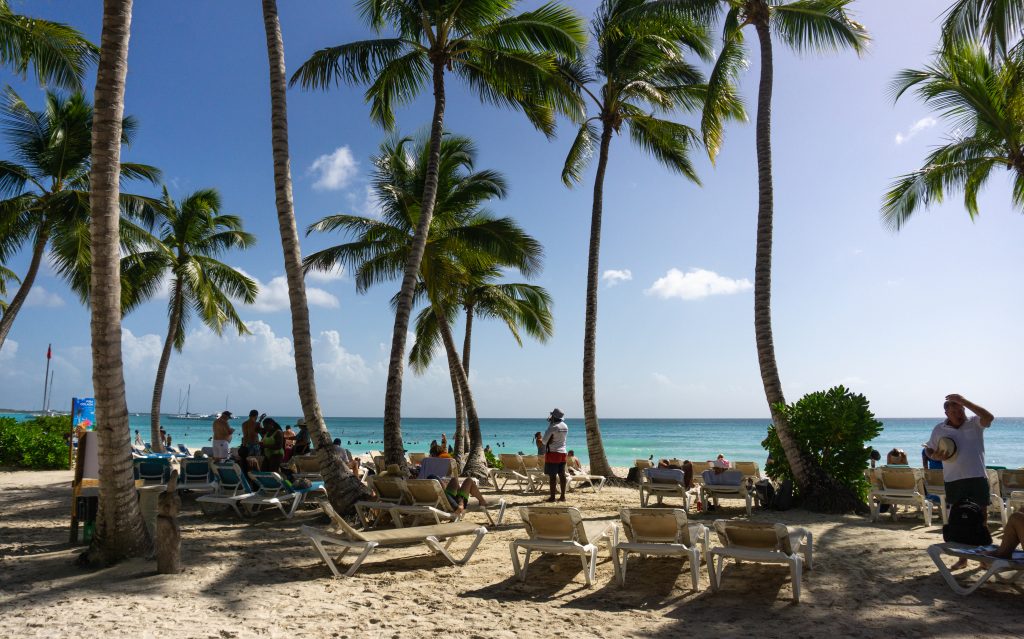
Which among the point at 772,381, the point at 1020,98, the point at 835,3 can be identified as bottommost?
the point at 772,381

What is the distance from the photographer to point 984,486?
600 centimetres

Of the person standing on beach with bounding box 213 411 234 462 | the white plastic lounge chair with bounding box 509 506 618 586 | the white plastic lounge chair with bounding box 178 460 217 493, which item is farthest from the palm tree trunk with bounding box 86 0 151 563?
the person standing on beach with bounding box 213 411 234 462

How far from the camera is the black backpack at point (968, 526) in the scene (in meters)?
5.59

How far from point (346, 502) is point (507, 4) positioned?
9523mm

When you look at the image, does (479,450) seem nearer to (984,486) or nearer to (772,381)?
(772,381)

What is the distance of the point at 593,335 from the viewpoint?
15195 mm

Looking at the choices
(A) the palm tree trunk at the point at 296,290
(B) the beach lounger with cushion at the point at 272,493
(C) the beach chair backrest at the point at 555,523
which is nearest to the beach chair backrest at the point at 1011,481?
(C) the beach chair backrest at the point at 555,523

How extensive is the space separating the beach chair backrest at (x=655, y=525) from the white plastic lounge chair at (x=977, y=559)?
208 centimetres

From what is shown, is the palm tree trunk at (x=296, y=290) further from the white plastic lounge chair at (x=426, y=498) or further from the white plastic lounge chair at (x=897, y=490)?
the white plastic lounge chair at (x=897, y=490)

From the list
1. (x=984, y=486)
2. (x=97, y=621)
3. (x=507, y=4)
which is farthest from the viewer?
(x=507, y=4)

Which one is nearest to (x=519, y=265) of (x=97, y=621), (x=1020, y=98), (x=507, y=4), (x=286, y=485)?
(x=507, y=4)

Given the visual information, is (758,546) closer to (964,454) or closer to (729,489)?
(964,454)

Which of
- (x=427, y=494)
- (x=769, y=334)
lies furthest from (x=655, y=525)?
(x=769, y=334)

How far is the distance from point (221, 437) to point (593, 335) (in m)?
8.16
